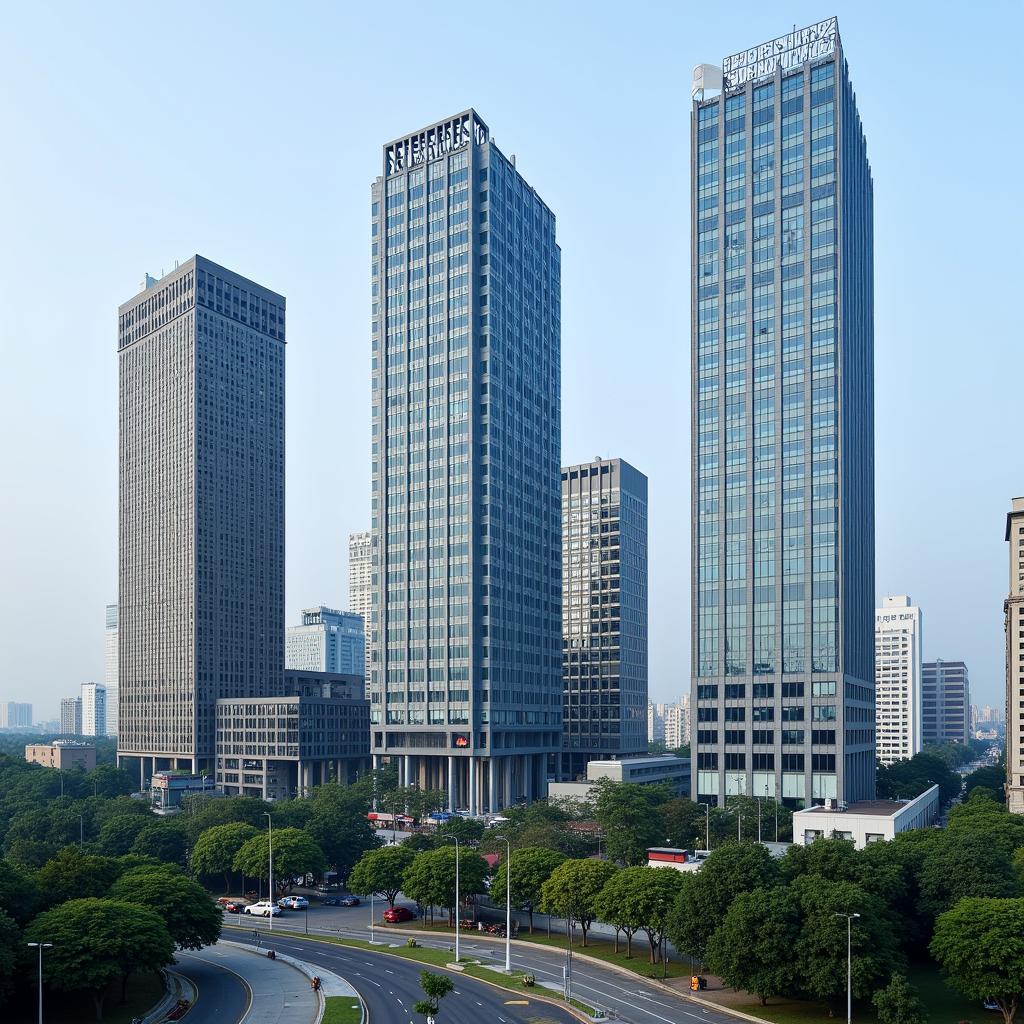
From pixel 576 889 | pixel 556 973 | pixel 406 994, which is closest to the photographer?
pixel 406 994

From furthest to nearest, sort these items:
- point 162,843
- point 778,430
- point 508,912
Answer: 1. point 778,430
2. point 162,843
3. point 508,912

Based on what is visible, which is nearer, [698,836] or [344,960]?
[344,960]

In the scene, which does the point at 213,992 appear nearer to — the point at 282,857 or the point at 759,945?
the point at 282,857

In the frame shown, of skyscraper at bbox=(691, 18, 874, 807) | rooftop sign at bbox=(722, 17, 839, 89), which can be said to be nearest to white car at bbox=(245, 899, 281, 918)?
skyscraper at bbox=(691, 18, 874, 807)

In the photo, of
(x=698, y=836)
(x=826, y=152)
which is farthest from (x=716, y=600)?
(x=826, y=152)

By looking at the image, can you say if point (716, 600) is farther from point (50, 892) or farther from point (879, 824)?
point (50, 892)

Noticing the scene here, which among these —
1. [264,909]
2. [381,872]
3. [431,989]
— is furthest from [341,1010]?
[264,909]

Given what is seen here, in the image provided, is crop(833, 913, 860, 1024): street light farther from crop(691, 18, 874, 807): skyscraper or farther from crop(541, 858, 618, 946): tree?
crop(691, 18, 874, 807): skyscraper
